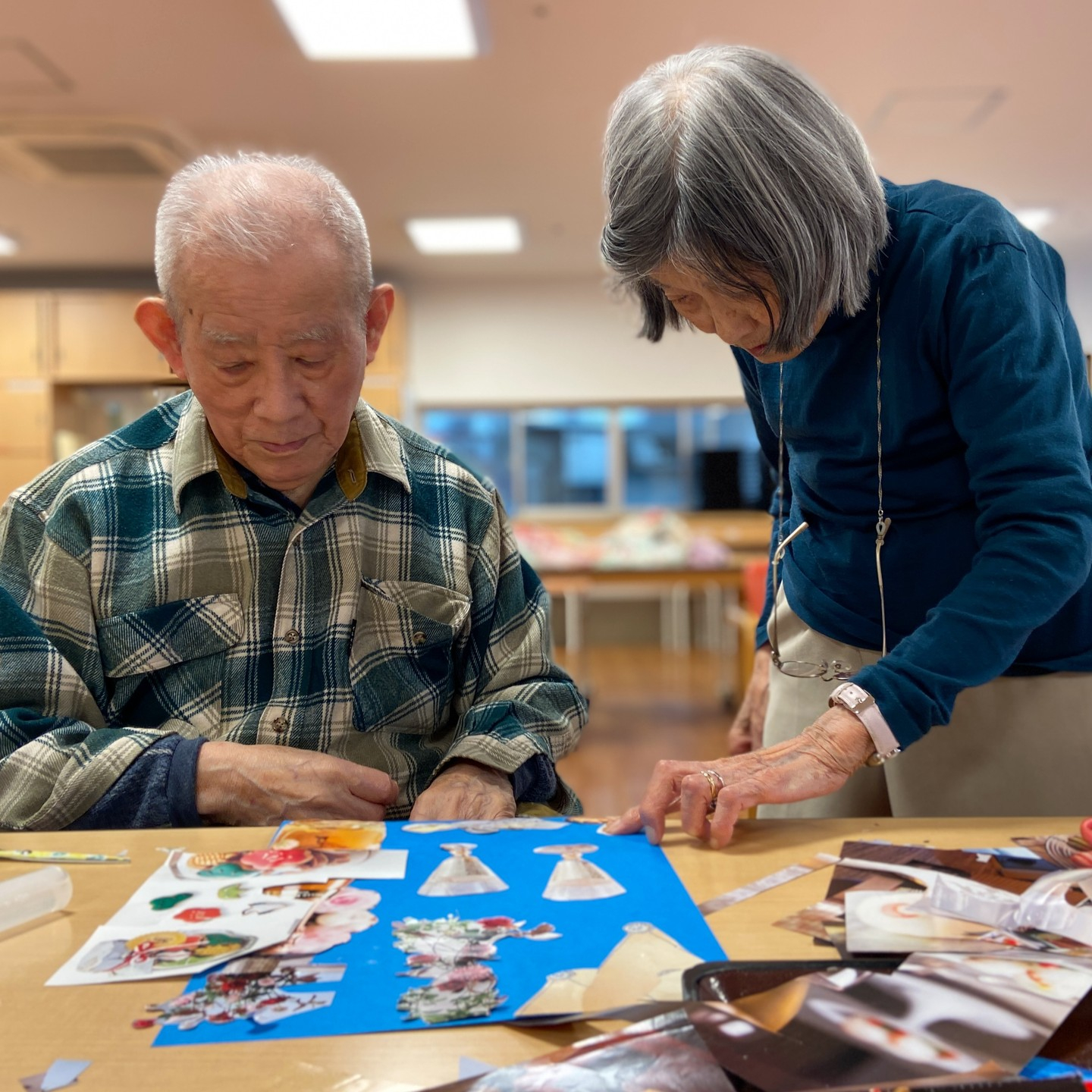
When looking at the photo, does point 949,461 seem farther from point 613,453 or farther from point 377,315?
point 613,453

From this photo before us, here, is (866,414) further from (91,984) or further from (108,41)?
(108,41)

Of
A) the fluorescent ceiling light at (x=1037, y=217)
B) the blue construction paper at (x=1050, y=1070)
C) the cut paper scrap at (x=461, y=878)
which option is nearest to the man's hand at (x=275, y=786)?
the cut paper scrap at (x=461, y=878)

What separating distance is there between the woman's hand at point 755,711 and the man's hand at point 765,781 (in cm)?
53

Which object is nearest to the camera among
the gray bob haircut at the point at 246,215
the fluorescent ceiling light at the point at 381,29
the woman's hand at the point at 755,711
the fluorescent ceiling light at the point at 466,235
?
the gray bob haircut at the point at 246,215

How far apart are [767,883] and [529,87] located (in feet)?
15.7

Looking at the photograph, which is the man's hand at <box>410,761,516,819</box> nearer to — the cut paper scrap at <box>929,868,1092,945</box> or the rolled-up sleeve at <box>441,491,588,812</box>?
the rolled-up sleeve at <box>441,491,588,812</box>

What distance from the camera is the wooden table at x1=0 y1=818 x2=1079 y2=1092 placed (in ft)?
1.94

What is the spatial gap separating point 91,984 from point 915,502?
927 mm

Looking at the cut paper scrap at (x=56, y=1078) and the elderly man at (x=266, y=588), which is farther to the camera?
the elderly man at (x=266, y=588)

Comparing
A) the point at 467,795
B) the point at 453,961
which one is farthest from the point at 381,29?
the point at 453,961

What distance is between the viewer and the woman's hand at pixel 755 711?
1550 mm

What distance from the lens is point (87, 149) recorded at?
18.5 feet

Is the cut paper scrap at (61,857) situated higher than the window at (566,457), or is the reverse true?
the window at (566,457)

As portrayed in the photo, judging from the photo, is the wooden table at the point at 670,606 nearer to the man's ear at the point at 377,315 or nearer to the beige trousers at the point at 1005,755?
the beige trousers at the point at 1005,755
